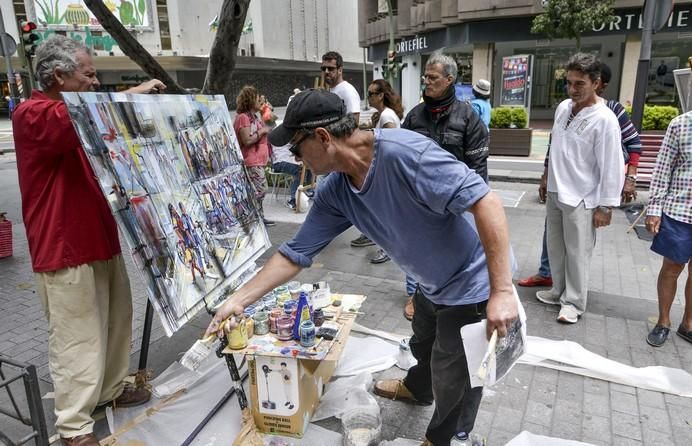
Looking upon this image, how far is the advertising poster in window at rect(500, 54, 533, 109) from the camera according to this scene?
42.2 feet

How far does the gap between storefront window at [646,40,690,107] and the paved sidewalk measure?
12.9 meters

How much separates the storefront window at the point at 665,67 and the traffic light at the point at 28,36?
17.3m

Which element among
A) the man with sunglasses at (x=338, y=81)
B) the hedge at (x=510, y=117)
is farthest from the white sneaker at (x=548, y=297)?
the hedge at (x=510, y=117)

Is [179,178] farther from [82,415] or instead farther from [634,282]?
[634,282]

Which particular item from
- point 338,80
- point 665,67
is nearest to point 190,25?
point 665,67

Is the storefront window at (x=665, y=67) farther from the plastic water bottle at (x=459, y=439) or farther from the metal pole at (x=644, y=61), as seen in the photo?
the plastic water bottle at (x=459, y=439)

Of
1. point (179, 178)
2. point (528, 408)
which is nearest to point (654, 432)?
point (528, 408)

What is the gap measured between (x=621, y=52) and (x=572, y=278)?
17.0 metres

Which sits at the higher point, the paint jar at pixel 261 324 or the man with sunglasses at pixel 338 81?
the man with sunglasses at pixel 338 81

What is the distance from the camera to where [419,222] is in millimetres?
1792

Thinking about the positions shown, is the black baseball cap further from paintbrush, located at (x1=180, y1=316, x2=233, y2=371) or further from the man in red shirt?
the man in red shirt

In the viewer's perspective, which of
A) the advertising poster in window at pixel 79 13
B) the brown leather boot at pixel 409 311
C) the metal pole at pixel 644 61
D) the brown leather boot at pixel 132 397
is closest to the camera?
the brown leather boot at pixel 132 397

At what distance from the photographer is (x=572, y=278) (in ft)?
11.8

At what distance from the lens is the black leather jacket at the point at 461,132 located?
10.9ft
